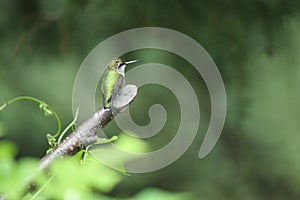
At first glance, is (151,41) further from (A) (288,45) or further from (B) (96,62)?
(B) (96,62)

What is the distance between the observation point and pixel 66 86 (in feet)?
7.64

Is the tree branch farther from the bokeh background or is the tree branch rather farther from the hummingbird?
the bokeh background

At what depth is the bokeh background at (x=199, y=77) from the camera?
4.40 ft

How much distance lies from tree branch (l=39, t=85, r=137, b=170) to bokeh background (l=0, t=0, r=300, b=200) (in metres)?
0.65

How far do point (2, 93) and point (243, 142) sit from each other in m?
0.90

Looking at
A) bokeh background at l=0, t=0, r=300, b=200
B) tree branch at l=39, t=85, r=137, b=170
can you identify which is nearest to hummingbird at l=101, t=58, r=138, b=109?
tree branch at l=39, t=85, r=137, b=170

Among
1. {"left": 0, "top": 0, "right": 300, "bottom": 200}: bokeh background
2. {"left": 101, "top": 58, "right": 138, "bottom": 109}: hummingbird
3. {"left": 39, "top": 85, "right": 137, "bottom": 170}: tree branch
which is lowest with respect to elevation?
{"left": 39, "top": 85, "right": 137, "bottom": 170}: tree branch

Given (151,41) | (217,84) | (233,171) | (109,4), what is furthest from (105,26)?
(233,171)

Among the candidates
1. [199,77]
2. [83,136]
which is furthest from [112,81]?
[199,77]

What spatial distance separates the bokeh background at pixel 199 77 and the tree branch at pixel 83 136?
649mm

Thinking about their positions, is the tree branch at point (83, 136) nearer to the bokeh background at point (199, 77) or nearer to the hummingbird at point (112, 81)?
the hummingbird at point (112, 81)

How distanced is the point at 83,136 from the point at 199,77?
110cm

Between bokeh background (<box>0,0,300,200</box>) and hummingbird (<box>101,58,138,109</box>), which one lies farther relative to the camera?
bokeh background (<box>0,0,300,200</box>)

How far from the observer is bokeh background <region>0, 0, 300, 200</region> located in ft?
4.40
